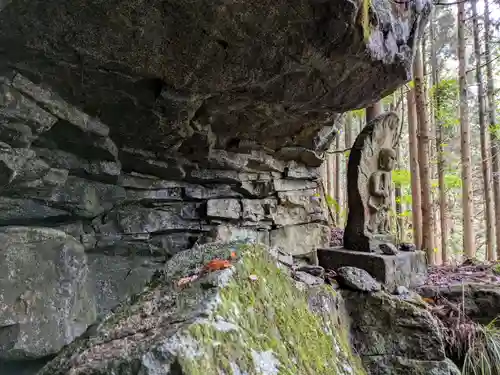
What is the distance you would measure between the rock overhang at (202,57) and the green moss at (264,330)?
172 centimetres

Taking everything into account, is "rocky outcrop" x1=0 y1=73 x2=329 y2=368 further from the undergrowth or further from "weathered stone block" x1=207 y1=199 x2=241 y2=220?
the undergrowth

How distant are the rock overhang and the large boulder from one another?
1.29 metres

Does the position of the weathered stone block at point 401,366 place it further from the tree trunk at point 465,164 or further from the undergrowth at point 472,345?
the tree trunk at point 465,164

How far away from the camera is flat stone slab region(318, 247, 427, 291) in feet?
13.5

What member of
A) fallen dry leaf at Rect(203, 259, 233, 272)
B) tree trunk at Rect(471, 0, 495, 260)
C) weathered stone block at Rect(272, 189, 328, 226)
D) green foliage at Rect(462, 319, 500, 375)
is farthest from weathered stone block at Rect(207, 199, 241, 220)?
tree trunk at Rect(471, 0, 495, 260)

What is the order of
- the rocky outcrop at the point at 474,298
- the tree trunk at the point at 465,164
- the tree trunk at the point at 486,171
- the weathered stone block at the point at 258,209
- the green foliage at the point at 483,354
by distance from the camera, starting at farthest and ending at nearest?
the tree trunk at the point at 486,171 < the tree trunk at the point at 465,164 < the weathered stone block at the point at 258,209 < the rocky outcrop at the point at 474,298 < the green foliage at the point at 483,354

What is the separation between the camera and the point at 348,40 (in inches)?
113

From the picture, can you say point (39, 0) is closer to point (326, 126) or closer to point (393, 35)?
point (393, 35)

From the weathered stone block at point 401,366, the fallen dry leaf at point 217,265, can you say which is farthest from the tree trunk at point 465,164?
the fallen dry leaf at point 217,265

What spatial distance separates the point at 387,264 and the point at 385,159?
166 cm

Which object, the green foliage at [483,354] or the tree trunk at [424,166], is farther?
the tree trunk at [424,166]

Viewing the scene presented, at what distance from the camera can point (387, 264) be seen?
162 inches

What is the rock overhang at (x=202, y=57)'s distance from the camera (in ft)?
7.77

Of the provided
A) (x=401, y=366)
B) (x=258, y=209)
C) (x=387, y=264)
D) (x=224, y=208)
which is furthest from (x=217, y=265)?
(x=258, y=209)
